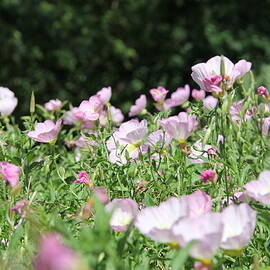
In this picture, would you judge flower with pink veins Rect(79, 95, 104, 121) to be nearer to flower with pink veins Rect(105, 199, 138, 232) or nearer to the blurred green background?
flower with pink veins Rect(105, 199, 138, 232)

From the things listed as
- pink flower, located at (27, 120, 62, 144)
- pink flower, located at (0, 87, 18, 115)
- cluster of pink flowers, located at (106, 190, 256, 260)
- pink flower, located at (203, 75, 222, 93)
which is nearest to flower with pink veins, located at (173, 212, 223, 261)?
cluster of pink flowers, located at (106, 190, 256, 260)

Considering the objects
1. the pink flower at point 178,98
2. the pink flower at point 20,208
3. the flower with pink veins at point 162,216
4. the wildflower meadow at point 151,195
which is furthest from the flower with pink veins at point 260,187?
the pink flower at point 178,98

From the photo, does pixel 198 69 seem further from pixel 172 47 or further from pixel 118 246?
pixel 172 47

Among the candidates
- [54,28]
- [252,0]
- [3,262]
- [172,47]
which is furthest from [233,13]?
[3,262]

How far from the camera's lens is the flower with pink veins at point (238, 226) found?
0.95 metres

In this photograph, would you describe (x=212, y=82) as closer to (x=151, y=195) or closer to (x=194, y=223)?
(x=151, y=195)

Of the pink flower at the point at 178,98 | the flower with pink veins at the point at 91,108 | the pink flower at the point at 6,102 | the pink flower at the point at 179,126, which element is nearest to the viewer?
the pink flower at the point at 179,126

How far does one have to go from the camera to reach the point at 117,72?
8.23 metres

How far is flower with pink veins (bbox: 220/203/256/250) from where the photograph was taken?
0.95 m

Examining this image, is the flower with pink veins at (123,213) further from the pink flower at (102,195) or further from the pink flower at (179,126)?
the pink flower at (179,126)

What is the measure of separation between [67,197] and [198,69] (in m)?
0.47

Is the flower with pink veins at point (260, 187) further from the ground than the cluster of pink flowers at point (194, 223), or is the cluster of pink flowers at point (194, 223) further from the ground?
the flower with pink veins at point (260, 187)

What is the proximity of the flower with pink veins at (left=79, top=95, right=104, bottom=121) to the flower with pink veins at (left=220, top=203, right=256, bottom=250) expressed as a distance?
672 mm

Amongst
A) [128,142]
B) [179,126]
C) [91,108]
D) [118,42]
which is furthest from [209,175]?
[118,42]
